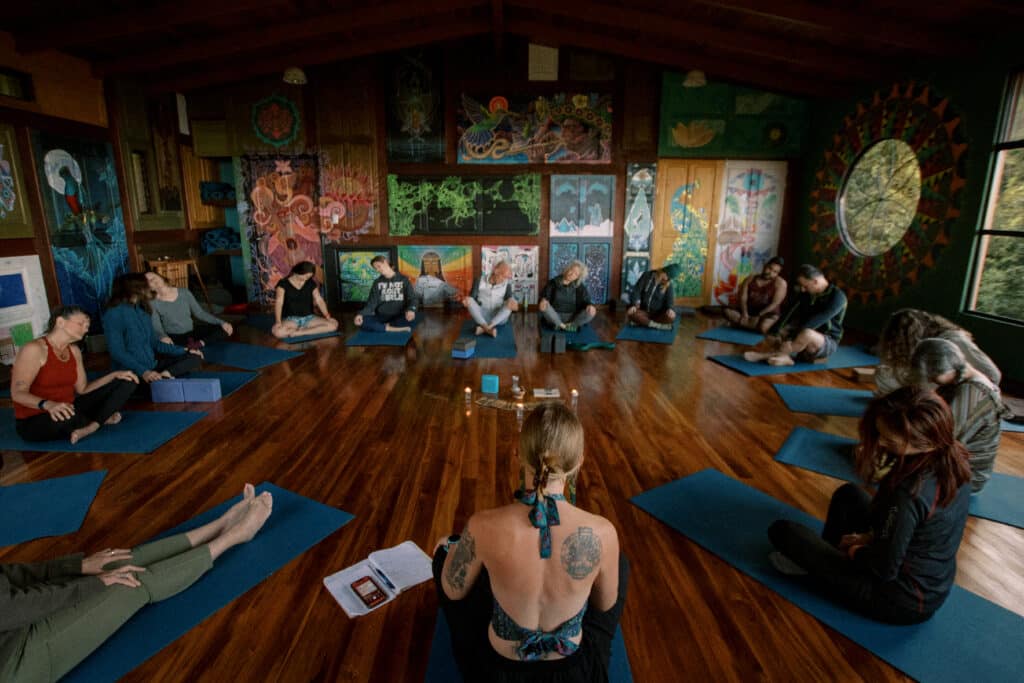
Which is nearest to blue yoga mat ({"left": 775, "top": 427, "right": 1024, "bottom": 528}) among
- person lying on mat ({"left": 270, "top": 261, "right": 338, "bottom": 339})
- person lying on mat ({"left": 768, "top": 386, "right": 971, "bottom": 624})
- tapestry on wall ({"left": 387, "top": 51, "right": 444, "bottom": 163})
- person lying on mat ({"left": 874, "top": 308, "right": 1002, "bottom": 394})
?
person lying on mat ({"left": 874, "top": 308, "right": 1002, "bottom": 394})

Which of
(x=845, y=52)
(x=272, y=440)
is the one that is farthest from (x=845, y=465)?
(x=845, y=52)

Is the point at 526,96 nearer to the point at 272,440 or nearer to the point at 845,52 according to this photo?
the point at 845,52

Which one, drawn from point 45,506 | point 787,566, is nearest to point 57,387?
point 45,506

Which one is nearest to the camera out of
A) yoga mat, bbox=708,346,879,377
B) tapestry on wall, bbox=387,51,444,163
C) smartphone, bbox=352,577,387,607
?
smartphone, bbox=352,577,387,607

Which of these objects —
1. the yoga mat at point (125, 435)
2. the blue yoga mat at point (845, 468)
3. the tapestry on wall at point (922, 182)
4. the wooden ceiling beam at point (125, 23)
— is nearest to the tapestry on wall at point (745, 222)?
the tapestry on wall at point (922, 182)

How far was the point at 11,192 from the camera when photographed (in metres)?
4.91

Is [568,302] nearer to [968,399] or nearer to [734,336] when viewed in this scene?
[734,336]

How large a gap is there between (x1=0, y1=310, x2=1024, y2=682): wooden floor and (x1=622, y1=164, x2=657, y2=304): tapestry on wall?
3.06 meters

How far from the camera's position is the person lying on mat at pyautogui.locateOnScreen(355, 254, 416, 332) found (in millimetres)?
6324

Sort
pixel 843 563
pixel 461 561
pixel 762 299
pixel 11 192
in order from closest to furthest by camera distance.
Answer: pixel 461 561
pixel 843 563
pixel 11 192
pixel 762 299

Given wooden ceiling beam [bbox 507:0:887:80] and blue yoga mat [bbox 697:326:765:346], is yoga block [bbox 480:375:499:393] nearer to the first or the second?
blue yoga mat [bbox 697:326:765:346]

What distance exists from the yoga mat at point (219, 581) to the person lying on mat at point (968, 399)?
3.05 metres

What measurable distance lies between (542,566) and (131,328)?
4039 mm

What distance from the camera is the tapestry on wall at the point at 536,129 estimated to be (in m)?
7.80
